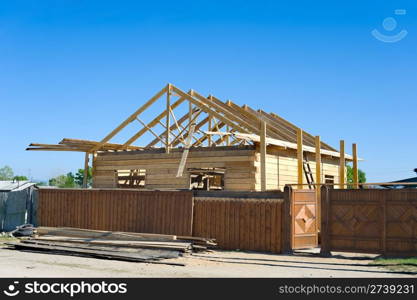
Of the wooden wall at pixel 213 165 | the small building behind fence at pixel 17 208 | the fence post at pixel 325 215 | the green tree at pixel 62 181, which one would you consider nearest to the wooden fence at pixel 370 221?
the fence post at pixel 325 215

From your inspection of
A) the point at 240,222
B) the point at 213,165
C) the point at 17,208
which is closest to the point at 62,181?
the point at 17,208

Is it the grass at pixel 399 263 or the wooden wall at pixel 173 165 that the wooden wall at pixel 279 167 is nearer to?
the wooden wall at pixel 173 165

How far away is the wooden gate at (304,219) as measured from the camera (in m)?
16.7

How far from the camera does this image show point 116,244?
16.9 meters

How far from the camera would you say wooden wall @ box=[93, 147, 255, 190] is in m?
20.9

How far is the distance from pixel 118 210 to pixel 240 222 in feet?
16.6

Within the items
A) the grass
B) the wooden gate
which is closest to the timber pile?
the wooden gate

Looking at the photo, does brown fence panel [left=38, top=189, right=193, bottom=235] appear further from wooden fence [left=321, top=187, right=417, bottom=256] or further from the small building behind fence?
wooden fence [left=321, top=187, right=417, bottom=256]

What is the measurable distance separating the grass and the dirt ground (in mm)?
259

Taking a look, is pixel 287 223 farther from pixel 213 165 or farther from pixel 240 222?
pixel 213 165

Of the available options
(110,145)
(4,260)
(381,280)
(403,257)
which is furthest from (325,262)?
(110,145)

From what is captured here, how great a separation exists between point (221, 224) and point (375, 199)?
5.21 metres

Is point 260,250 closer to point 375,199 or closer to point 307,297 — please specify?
point 375,199

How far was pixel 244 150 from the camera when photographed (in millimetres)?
20859
